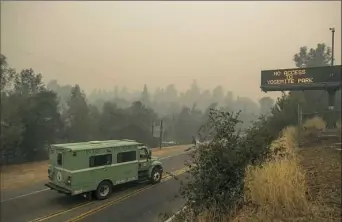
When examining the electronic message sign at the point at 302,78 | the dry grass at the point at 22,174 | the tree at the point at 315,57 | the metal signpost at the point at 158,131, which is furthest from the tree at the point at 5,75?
the tree at the point at 315,57

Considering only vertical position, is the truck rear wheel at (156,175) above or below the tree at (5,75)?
below

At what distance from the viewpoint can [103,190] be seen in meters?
14.2

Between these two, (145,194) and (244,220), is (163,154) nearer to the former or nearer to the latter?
(145,194)

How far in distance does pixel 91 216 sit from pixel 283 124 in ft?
61.5

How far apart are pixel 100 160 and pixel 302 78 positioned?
15.3m

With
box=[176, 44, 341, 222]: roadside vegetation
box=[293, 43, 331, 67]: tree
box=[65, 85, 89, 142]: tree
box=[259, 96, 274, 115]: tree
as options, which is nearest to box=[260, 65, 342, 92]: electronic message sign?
box=[259, 96, 274, 115]: tree

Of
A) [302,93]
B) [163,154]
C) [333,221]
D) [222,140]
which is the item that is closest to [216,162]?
[222,140]

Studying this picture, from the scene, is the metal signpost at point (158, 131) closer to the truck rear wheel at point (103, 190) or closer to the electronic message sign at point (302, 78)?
the electronic message sign at point (302, 78)

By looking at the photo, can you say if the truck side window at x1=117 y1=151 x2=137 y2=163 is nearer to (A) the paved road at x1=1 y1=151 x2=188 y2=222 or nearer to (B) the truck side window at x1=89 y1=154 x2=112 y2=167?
(B) the truck side window at x1=89 y1=154 x2=112 y2=167

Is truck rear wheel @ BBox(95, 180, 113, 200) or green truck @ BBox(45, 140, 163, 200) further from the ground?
green truck @ BBox(45, 140, 163, 200)

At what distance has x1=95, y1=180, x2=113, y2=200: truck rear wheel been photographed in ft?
45.5

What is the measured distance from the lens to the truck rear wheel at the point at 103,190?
13.9 m

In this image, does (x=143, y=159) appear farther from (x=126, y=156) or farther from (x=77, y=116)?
(x=77, y=116)

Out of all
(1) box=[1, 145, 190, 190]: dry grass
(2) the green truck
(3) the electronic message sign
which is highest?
(3) the electronic message sign
